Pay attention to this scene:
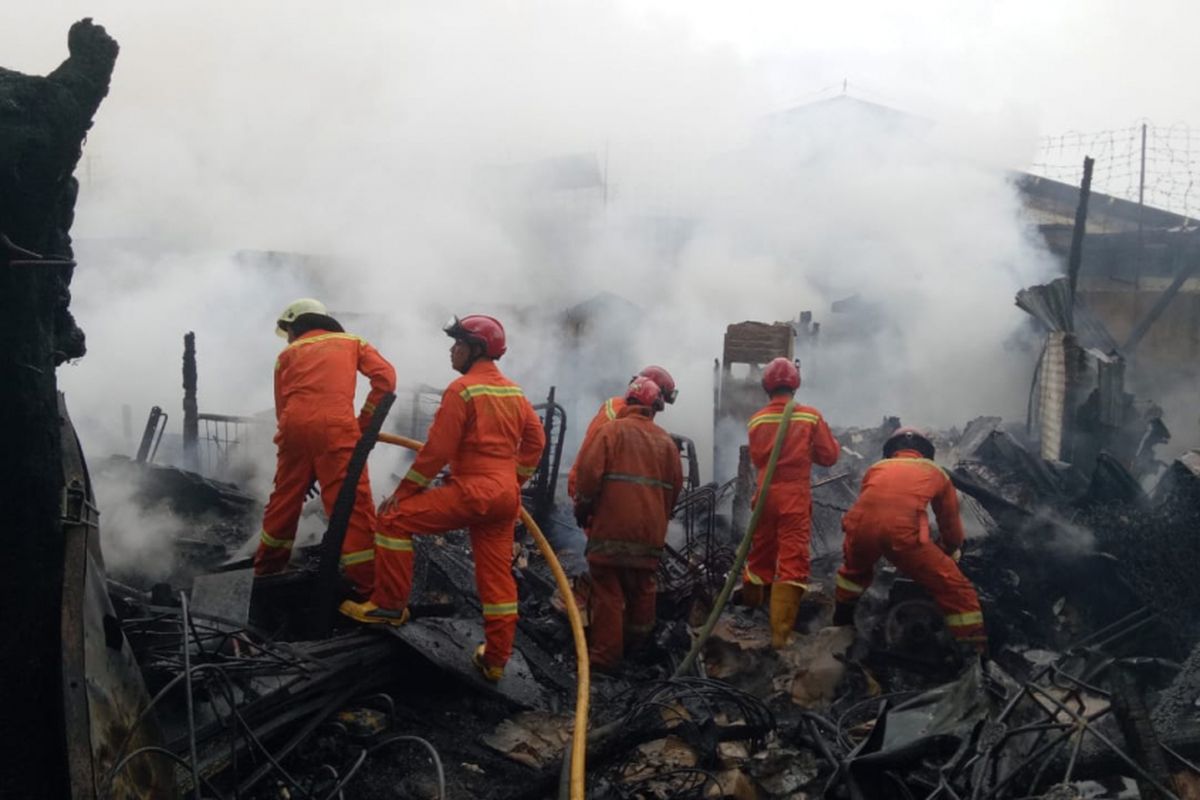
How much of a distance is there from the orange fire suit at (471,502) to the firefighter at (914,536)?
2.01 metres

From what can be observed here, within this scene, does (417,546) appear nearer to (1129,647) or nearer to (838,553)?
(838,553)

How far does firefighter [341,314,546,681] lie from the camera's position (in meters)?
4.42

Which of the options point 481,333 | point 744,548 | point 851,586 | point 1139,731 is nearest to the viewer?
point 1139,731

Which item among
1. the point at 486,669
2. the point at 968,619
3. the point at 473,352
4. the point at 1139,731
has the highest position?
the point at 473,352

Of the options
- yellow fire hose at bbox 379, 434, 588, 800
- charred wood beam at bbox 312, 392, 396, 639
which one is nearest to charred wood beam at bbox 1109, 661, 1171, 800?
yellow fire hose at bbox 379, 434, 588, 800

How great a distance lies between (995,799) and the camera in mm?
2818

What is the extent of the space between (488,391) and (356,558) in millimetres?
1109

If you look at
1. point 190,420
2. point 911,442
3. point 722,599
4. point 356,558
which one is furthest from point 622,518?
point 190,420

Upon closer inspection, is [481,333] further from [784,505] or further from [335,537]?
[784,505]

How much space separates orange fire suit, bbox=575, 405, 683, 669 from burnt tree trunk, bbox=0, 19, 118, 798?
3.21 meters

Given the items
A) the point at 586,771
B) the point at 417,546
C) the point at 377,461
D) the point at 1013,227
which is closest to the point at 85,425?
the point at 377,461

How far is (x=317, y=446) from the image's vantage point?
4.75 meters

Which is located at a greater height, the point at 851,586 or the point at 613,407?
the point at 613,407

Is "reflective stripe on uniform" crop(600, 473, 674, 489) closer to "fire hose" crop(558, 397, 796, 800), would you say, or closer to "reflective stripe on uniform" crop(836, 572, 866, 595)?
"fire hose" crop(558, 397, 796, 800)
